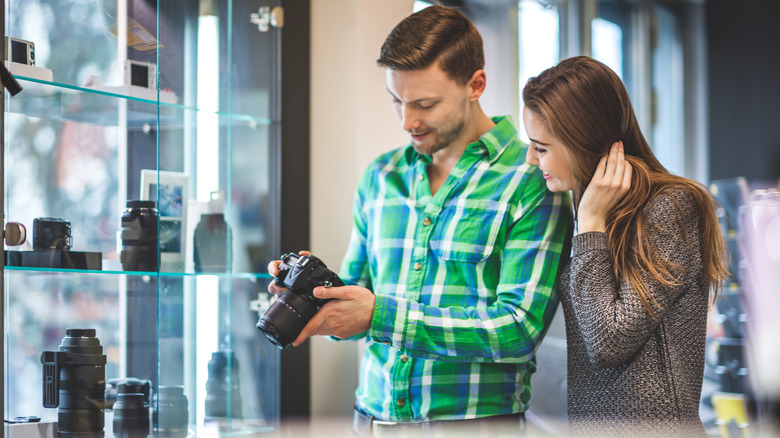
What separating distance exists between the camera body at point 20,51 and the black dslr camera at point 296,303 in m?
0.67

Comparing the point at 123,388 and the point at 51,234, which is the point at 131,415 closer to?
the point at 123,388

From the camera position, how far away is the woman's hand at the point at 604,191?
1354mm

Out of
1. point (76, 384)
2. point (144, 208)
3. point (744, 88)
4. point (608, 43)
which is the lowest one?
point (76, 384)

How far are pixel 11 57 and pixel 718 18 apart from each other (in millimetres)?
3902

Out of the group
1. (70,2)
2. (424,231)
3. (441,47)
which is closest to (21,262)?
(70,2)

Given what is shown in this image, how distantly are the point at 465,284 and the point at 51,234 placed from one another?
0.83 meters

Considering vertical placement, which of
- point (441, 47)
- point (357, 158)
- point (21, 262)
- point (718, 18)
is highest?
point (718, 18)

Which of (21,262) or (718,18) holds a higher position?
(718,18)

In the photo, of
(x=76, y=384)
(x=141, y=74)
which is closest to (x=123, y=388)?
(x=76, y=384)

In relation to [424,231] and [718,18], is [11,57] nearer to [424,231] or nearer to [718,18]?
[424,231]

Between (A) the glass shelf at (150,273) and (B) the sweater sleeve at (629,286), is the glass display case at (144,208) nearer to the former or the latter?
(A) the glass shelf at (150,273)

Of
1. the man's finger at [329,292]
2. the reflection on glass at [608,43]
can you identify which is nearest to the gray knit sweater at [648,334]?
the man's finger at [329,292]

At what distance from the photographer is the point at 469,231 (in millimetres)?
1511

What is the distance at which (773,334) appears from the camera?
2.91 metres
